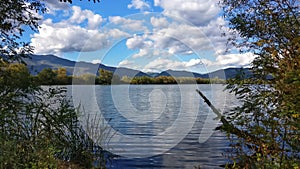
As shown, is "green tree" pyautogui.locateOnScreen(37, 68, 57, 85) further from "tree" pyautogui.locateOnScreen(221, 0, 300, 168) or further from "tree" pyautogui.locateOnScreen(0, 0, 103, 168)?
"tree" pyautogui.locateOnScreen(221, 0, 300, 168)

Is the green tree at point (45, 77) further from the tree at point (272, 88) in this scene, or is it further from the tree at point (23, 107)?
the tree at point (272, 88)

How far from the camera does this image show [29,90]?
6609mm

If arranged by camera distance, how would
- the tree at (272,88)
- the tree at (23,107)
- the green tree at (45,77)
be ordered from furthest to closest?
the green tree at (45,77), the tree at (23,107), the tree at (272,88)

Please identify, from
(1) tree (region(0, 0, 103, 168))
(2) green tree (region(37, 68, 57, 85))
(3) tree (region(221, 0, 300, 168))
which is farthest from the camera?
(2) green tree (region(37, 68, 57, 85))

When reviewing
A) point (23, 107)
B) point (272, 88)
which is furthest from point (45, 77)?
point (272, 88)

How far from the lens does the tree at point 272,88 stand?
365 cm

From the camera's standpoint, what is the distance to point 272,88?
14.9 ft

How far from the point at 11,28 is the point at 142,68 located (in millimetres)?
7961

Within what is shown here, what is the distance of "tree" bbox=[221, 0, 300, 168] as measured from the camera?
365cm

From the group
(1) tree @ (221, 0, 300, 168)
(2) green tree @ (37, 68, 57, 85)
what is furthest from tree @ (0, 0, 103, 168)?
(1) tree @ (221, 0, 300, 168)

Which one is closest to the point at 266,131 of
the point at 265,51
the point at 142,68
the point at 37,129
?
the point at 265,51

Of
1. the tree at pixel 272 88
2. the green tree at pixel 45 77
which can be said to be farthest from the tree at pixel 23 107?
the tree at pixel 272 88

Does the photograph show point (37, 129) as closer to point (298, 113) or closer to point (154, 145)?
point (298, 113)

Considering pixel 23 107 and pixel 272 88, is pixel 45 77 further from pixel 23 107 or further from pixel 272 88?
pixel 272 88
